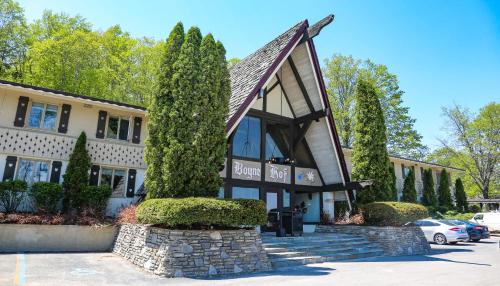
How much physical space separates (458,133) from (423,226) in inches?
1080

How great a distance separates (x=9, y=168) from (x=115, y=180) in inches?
164

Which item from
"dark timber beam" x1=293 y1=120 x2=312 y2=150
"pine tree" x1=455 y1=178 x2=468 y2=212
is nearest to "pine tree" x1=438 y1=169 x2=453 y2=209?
"pine tree" x1=455 y1=178 x2=468 y2=212

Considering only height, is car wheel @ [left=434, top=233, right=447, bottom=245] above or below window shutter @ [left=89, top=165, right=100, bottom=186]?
below

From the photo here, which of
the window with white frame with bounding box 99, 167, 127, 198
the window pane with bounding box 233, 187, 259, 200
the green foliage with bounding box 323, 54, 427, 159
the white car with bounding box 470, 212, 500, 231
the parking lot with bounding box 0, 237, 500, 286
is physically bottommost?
the parking lot with bounding box 0, 237, 500, 286

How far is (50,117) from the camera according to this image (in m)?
14.6

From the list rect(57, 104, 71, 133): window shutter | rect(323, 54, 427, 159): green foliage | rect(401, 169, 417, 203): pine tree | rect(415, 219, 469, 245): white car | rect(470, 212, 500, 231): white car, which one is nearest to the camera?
rect(57, 104, 71, 133): window shutter

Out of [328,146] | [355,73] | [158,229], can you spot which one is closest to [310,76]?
[328,146]

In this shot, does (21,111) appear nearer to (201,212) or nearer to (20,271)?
(20,271)

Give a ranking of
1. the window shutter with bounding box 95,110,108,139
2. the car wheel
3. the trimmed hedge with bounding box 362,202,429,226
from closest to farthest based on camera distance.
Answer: the trimmed hedge with bounding box 362,202,429,226
the window shutter with bounding box 95,110,108,139
the car wheel

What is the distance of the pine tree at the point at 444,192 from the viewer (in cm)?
3158

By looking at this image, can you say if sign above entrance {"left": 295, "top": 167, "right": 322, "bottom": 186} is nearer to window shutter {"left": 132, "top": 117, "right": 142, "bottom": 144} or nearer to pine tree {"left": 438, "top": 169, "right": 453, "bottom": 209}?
window shutter {"left": 132, "top": 117, "right": 142, "bottom": 144}

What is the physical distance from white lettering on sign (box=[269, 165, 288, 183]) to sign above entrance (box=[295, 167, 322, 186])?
0.80m

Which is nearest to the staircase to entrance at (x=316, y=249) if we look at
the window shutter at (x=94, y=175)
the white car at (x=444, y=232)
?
the white car at (x=444, y=232)

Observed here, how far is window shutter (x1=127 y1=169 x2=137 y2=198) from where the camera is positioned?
51.3 ft
